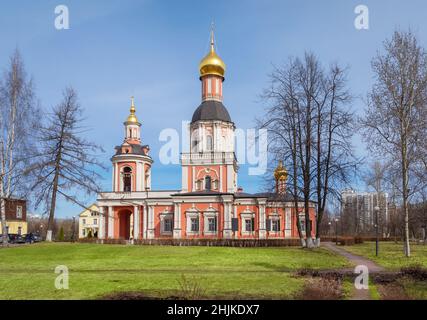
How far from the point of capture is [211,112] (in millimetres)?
45531

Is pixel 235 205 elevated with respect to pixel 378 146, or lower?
lower

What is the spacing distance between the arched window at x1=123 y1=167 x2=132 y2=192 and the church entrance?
2.70 metres

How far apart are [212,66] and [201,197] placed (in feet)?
47.5

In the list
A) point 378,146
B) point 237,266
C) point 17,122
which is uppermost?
point 17,122

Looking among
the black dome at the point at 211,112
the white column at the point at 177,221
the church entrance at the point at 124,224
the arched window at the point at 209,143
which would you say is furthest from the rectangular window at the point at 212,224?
the church entrance at the point at 124,224

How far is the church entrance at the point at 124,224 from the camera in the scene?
48375 mm

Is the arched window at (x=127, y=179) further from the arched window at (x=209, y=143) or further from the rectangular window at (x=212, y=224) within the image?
the rectangular window at (x=212, y=224)

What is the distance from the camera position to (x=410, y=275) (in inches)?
554

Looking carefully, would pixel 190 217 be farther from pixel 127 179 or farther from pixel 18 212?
pixel 18 212

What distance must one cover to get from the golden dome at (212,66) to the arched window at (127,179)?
1320cm

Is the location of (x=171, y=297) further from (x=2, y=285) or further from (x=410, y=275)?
(x=410, y=275)
